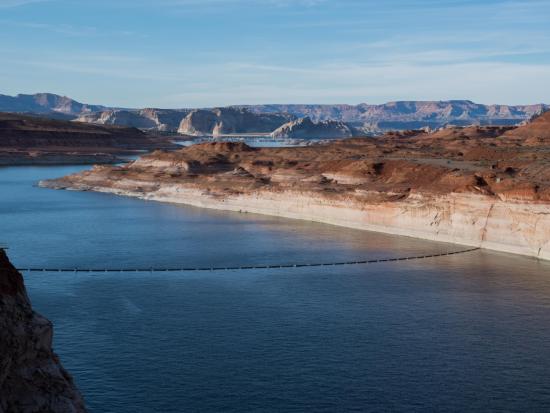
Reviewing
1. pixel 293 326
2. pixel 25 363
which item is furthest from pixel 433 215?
pixel 25 363

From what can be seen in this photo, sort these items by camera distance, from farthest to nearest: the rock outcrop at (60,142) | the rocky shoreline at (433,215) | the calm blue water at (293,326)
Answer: the rock outcrop at (60,142) < the rocky shoreline at (433,215) < the calm blue water at (293,326)

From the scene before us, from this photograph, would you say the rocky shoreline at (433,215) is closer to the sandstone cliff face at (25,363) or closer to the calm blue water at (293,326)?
the calm blue water at (293,326)

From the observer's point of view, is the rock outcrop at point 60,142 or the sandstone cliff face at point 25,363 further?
the rock outcrop at point 60,142

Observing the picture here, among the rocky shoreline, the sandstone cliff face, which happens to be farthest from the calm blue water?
the sandstone cliff face

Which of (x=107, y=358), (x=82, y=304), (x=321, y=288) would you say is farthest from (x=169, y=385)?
(x=321, y=288)

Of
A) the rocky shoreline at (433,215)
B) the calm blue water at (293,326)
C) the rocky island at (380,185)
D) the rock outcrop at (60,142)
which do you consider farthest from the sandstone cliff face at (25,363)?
the rock outcrop at (60,142)

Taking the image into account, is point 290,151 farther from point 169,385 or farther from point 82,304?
point 169,385

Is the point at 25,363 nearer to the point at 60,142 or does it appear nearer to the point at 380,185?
the point at 380,185
